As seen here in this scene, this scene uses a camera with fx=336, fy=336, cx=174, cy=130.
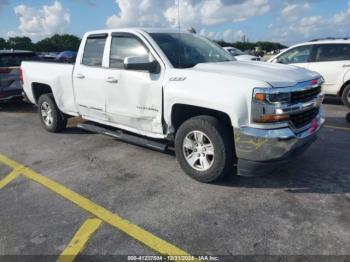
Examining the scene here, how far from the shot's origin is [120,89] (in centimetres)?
495

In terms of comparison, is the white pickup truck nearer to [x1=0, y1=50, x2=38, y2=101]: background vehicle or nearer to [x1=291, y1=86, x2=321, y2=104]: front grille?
[x1=291, y1=86, x2=321, y2=104]: front grille

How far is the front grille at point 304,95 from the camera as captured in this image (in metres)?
3.75

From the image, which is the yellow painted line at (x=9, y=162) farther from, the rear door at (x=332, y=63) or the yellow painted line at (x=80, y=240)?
the rear door at (x=332, y=63)

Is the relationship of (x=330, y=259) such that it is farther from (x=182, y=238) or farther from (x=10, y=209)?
(x=10, y=209)

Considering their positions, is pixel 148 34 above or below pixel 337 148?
above

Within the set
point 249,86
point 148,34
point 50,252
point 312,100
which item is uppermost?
point 148,34

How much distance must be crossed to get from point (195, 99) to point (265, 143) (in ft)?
3.16

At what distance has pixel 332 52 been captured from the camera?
29.4 ft

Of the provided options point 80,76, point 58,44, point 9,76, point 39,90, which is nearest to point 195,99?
point 80,76

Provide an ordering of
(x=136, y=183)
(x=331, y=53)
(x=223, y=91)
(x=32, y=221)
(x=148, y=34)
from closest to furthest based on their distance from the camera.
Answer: (x=32, y=221), (x=223, y=91), (x=136, y=183), (x=148, y=34), (x=331, y=53)

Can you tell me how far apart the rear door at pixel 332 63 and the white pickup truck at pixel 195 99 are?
481 centimetres

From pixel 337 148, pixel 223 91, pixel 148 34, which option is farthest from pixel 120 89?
pixel 337 148

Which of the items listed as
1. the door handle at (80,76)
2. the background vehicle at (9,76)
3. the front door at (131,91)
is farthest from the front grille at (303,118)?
the background vehicle at (9,76)

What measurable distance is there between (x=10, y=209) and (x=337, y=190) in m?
3.79
